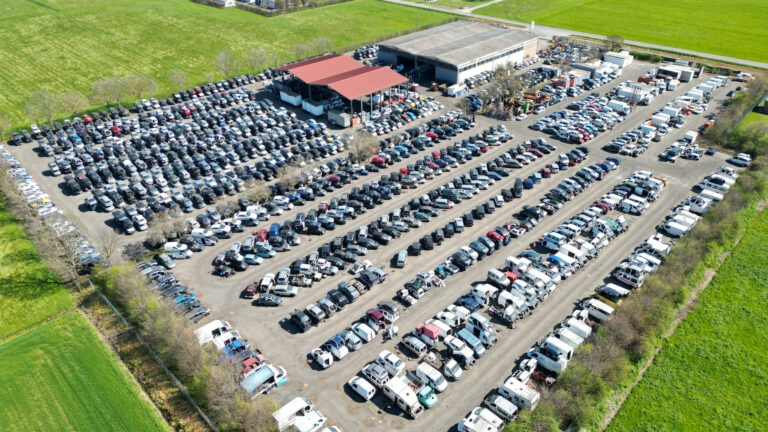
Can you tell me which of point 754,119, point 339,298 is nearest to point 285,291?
point 339,298

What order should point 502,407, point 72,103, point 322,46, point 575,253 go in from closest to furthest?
point 502,407 < point 575,253 < point 72,103 < point 322,46

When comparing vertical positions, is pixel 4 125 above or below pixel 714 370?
above

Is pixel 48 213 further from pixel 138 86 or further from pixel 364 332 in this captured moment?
pixel 364 332

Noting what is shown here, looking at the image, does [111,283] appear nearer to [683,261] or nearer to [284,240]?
[284,240]

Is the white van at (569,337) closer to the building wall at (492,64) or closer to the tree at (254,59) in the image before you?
the building wall at (492,64)

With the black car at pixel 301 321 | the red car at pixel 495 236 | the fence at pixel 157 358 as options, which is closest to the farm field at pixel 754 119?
the red car at pixel 495 236

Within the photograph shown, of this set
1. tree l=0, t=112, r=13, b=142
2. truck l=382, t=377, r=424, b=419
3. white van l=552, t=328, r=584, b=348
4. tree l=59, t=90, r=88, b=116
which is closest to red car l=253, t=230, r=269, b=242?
truck l=382, t=377, r=424, b=419

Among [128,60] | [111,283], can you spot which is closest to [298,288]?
[111,283]
